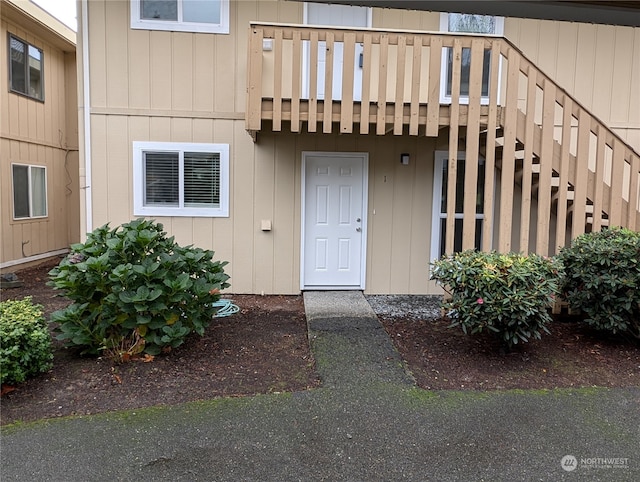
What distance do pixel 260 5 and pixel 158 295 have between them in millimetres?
4477

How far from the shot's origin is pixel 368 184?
22.2 ft

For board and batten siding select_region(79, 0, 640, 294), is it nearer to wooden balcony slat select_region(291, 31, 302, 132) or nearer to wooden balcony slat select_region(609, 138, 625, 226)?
wooden balcony slat select_region(291, 31, 302, 132)

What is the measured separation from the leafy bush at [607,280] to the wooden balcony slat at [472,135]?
1.10 meters

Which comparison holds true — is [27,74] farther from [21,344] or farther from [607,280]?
[607,280]

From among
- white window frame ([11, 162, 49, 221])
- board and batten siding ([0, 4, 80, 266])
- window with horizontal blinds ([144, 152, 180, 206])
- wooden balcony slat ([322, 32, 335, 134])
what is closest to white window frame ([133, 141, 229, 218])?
window with horizontal blinds ([144, 152, 180, 206])

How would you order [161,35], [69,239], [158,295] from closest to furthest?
1. [158,295]
2. [161,35]
3. [69,239]

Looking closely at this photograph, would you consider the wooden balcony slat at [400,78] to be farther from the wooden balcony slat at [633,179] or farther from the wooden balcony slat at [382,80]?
the wooden balcony slat at [633,179]

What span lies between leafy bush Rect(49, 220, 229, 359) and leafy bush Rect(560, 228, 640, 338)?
152 inches

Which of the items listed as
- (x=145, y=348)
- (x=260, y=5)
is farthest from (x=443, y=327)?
(x=260, y=5)

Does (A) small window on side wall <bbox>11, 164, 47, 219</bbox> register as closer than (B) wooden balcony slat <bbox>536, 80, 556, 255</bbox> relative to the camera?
No

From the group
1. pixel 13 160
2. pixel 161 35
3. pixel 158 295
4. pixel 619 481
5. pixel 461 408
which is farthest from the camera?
pixel 13 160

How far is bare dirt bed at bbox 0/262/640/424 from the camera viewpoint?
3596mm

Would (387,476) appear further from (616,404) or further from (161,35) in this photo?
(161,35)

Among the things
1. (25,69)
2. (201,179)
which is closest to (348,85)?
(201,179)
